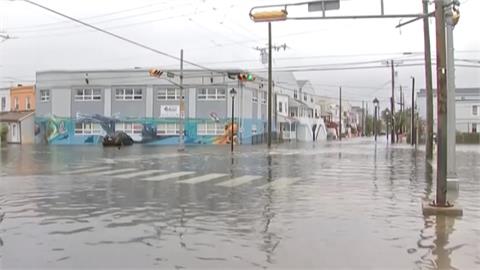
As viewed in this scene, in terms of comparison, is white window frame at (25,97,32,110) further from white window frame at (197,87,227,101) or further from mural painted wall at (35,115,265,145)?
white window frame at (197,87,227,101)

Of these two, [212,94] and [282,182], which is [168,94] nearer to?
[212,94]

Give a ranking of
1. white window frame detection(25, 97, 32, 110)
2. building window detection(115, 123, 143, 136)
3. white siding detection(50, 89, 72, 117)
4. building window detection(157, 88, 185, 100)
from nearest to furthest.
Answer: building window detection(157, 88, 185, 100)
building window detection(115, 123, 143, 136)
white siding detection(50, 89, 72, 117)
white window frame detection(25, 97, 32, 110)

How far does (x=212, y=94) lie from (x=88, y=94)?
14810mm

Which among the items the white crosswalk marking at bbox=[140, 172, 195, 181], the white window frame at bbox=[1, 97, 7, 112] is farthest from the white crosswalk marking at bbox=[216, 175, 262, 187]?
the white window frame at bbox=[1, 97, 7, 112]

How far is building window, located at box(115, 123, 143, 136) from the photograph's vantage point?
66688 mm

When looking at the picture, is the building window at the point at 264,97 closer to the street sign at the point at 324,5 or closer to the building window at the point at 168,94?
the building window at the point at 168,94

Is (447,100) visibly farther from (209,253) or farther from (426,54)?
(426,54)

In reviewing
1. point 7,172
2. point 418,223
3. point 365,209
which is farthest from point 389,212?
point 7,172

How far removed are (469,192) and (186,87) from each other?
51.9 metres

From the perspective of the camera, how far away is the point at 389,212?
12.0 metres

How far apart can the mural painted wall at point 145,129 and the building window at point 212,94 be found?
248 cm

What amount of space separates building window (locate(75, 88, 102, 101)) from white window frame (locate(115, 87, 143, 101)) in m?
2.15

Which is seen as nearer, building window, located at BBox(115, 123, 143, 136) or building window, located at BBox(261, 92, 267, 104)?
building window, located at BBox(115, 123, 143, 136)

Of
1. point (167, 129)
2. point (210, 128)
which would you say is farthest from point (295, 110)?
point (167, 129)
